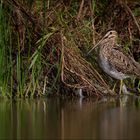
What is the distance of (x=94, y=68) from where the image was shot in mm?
10766

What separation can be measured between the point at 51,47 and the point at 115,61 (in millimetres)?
1080

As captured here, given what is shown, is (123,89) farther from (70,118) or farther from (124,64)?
(70,118)

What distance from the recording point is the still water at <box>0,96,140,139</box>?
708cm

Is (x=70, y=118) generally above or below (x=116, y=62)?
below

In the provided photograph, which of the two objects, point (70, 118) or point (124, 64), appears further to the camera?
point (124, 64)

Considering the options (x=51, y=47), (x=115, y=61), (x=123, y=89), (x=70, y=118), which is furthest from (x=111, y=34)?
(x=70, y=118)

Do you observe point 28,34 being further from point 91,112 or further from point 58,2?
point 91,112

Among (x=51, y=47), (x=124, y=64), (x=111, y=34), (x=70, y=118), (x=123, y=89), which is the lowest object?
(x=70, y=118)

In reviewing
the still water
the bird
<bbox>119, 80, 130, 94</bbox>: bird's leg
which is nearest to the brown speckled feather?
the bird

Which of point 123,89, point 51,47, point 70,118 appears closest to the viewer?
point 70,118

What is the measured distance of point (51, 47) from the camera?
1049cm

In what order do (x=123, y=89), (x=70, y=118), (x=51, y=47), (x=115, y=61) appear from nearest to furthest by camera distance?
(x=70, y=118) → (x=51, y=47) → (x=123, y=89) → (x=115, y=61)

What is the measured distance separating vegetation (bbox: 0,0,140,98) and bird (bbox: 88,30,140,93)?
0.15 meters

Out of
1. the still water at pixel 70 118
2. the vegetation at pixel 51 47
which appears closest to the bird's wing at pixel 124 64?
the vegetation at pixel 51 47
